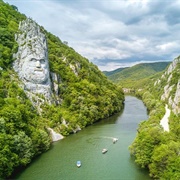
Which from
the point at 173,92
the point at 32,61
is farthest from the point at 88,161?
the point at 173,92

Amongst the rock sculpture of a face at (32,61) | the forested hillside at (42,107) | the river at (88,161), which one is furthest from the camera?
the rock sculpture of a face at (32,61)

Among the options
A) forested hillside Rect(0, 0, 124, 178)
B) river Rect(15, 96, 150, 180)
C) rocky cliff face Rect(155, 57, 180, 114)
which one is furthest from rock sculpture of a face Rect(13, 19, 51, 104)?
rocky cliff face Rect(155, 57, 180, 114)

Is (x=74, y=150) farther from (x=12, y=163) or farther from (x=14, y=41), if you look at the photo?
(x=14, y=41)

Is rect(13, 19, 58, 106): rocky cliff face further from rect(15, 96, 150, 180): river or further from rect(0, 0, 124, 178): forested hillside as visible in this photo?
rect(15, 96, 150, 180): river

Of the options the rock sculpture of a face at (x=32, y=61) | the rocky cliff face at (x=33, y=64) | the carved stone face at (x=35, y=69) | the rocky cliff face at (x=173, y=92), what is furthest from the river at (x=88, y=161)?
the carved stone face at (x=35, y=69)

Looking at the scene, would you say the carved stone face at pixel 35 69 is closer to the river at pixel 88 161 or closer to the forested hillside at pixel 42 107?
the forested hillside at pixel 42 107

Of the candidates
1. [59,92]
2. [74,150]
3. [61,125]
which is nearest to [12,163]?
[74,150]
